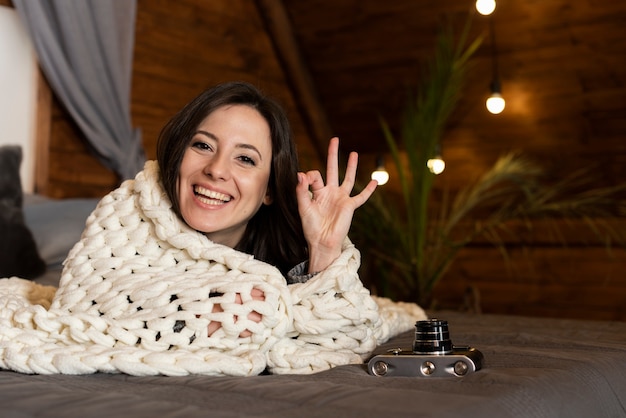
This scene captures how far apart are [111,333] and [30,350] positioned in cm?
13

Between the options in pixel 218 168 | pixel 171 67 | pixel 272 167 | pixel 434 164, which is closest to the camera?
pixel 218 168

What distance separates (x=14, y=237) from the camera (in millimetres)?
2438

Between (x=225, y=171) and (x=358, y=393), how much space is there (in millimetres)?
702

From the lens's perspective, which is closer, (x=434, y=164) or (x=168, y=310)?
(x=168, y=310)

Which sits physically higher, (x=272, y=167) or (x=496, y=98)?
(x=496, y=98)

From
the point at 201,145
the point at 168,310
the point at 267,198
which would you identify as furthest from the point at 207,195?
the point at 168,310

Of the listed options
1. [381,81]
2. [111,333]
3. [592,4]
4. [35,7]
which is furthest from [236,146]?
[381,81]

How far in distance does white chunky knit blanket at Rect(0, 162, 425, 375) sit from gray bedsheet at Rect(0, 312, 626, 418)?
0.14 ft

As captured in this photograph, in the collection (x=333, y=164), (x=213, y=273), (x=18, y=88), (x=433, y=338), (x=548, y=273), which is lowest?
(x=433, y=338)

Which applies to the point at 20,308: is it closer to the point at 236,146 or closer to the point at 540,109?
the point at 236,146

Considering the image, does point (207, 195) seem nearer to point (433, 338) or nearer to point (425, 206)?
point (433, 338)

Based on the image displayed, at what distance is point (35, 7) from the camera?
311cm

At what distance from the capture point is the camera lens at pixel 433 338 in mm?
1325

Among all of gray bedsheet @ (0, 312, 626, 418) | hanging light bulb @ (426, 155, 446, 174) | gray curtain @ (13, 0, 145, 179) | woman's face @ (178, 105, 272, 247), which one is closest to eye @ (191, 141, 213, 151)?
woman's face @ (178, 105, 272, 247)
